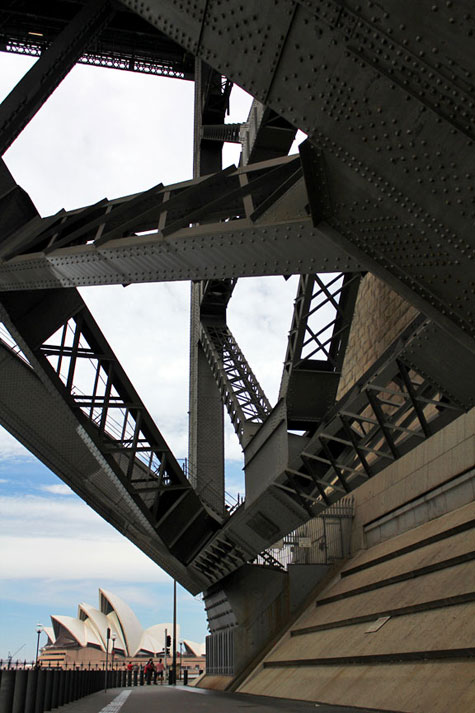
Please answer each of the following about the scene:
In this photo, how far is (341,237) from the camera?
614 cm

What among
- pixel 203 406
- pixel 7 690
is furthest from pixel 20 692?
pixel 203 406

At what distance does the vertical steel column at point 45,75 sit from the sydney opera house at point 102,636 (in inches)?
3163

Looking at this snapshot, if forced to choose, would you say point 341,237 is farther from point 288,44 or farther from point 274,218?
point 288,44

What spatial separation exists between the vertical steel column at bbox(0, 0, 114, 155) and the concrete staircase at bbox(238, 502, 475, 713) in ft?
40.5

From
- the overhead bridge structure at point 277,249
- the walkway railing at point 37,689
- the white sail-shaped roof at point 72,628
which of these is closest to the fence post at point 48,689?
the walkway railing at point 37,689

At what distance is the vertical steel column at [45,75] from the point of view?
12197 millimetres

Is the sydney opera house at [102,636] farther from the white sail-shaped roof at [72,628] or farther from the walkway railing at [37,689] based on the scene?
the walkway railing at [37,689]

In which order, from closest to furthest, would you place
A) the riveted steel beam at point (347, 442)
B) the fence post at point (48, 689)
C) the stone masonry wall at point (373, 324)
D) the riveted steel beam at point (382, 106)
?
the riveted steel beam at point (382, 106), the riveted steel beam at point (347, 442), the fence post at point (48, 689), the stone masonry wall at point (373, 324)

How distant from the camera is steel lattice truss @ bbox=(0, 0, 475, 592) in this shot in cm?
467

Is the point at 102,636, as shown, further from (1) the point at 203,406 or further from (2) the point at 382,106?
(2) the point at 382,106

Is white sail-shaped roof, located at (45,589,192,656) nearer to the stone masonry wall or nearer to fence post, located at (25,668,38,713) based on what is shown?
the stone masonry wall

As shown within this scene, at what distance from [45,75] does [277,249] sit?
8443 mm

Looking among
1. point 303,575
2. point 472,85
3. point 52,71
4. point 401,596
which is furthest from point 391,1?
point 303,575

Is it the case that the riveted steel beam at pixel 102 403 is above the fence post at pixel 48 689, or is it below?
above
